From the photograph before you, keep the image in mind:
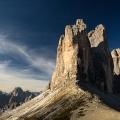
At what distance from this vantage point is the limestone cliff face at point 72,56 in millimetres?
141500

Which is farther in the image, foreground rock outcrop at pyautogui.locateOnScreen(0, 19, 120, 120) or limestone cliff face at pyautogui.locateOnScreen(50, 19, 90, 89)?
limestone cliff face at pyautogui.locateOnScreen(50, 19, 90, 89)

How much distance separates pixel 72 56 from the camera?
150 m

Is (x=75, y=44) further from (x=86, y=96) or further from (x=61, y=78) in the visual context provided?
(x=86, y=96)

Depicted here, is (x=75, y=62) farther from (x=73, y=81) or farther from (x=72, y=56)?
(x=73, y=81)

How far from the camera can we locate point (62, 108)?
94.5 m

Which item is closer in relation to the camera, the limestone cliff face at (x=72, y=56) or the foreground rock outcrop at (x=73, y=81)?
the foreground rock outcrop at (x=73, y=81)

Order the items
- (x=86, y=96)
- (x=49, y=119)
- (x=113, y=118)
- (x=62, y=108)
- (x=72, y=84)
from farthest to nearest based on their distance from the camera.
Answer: (x=72, y=84)
(x=86, y=96)
(x=62, y=108)
(x=49, y=119)
(x=113, y=118)

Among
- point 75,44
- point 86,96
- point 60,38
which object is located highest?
point 60,38

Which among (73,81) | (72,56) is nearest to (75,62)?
(72,56)

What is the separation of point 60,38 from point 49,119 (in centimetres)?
10370

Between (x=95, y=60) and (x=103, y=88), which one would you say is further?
(x=95, y=60)

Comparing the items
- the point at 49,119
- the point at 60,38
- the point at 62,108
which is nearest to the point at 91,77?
the point at 60,38

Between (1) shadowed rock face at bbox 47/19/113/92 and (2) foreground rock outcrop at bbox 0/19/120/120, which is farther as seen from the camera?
(1) shadowed rock face at bbox 47/19/113/92

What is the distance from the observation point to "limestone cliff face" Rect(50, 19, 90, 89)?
14150cm
